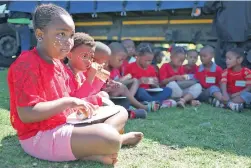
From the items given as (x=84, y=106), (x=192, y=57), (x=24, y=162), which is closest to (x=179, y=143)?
(x=84, y=106)

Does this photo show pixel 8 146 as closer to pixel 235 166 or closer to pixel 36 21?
pixel 36 21

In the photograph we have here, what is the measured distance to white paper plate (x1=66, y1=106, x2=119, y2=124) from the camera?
2430 millimetres

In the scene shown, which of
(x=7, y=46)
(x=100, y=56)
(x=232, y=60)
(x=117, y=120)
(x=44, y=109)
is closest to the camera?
(x=44, y=109)

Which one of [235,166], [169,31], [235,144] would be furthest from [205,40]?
[235,166]

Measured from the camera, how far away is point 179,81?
5258 millimetres

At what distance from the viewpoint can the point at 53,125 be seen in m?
2.44

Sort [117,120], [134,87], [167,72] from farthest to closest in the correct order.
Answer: [167,72], [134,87], [117,120]

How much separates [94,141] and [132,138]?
568 mm

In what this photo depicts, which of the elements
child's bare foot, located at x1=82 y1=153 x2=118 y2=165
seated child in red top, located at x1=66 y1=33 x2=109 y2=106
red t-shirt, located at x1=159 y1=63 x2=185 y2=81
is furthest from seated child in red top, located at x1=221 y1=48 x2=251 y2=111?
child's bare foot, located at x1=82 y1=153 x2=118 y2=165

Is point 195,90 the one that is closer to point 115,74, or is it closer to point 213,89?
point 213,89

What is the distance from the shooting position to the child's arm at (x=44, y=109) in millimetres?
2223

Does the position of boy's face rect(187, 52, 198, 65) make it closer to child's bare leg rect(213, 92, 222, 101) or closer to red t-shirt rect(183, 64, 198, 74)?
red t-shirt rect(183, 64, 198, 74)

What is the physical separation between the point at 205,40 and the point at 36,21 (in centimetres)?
500

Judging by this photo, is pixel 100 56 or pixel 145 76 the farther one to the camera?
pixel 145 76
